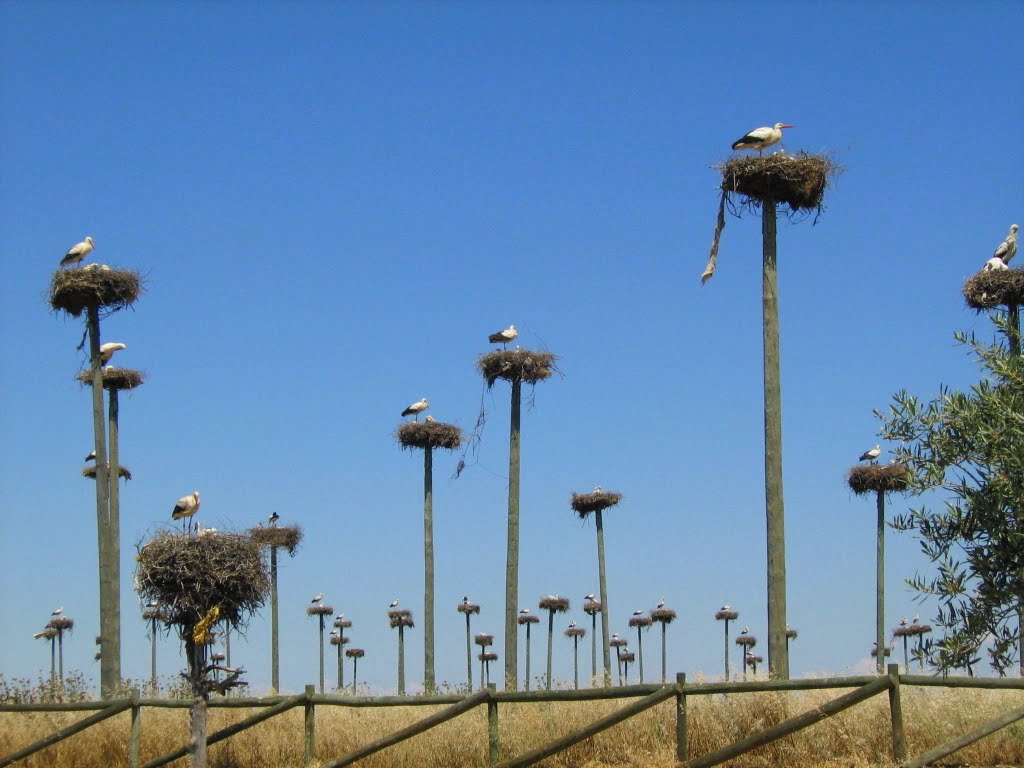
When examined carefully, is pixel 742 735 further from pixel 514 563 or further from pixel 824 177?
pixel 514 563

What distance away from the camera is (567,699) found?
13891mm

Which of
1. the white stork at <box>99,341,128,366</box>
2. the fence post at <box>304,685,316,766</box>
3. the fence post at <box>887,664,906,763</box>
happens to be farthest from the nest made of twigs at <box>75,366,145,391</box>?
the fence post at <box>887,664,906,763</box>

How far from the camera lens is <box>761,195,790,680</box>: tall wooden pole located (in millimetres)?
15469

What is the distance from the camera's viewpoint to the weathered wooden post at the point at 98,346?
2184cm

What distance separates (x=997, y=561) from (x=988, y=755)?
310 cm

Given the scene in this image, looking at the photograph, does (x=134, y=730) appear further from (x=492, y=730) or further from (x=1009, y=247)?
(x=1009, y=247)

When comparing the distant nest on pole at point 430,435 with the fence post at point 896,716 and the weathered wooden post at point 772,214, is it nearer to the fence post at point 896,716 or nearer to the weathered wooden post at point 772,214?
the weathered wooden post at point 772,214

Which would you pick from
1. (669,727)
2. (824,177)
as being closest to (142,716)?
(669,727)

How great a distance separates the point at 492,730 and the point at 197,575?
3787 mm

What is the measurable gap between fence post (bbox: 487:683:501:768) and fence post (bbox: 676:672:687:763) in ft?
6.76

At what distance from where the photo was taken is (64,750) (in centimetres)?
1614

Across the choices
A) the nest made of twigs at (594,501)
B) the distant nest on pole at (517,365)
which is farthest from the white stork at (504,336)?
the nest made of twigs at (594,501)

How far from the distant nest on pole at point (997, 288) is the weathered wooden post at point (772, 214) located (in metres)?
5.74

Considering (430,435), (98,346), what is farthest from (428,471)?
(98,346)
